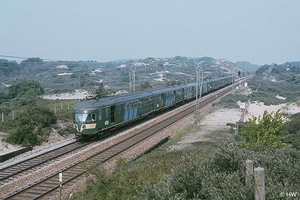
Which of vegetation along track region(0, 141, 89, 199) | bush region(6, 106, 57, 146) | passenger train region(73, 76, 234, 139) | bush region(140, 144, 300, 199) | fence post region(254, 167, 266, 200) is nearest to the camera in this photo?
fence post region(254, 167, 266, 200)

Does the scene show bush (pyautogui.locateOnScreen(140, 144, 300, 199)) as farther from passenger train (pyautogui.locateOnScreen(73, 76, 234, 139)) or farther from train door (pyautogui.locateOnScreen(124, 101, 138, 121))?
train door (pyautogui.locateOnScreen(124, 101, 138, 121))

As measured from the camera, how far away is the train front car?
24.4 m

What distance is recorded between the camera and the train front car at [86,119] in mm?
24391

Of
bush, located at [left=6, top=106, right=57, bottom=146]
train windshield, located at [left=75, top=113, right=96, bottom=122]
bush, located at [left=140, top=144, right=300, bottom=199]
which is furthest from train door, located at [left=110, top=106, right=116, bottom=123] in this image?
bush, located at [left=140, top=144, right=300, bottom=199]

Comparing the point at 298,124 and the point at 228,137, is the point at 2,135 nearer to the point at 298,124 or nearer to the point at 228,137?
the point at 228,137

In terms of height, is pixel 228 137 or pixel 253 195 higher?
pixel 253 195

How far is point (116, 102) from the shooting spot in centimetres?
2783

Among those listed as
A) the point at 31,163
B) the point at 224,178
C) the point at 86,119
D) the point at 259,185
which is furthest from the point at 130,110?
the point at 259,185

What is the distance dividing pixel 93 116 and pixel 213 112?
71.9 feet

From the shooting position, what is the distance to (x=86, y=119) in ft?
80.0

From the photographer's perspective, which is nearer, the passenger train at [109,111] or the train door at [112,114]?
the passenger train at [109,111]

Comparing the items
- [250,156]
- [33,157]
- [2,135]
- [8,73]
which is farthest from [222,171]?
[8,73]

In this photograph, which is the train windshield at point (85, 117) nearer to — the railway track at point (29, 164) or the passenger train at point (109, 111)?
the passenger train at point (109, 111)

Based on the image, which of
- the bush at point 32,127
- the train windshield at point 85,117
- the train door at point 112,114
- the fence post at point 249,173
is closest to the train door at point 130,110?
the train door at point 112,114
